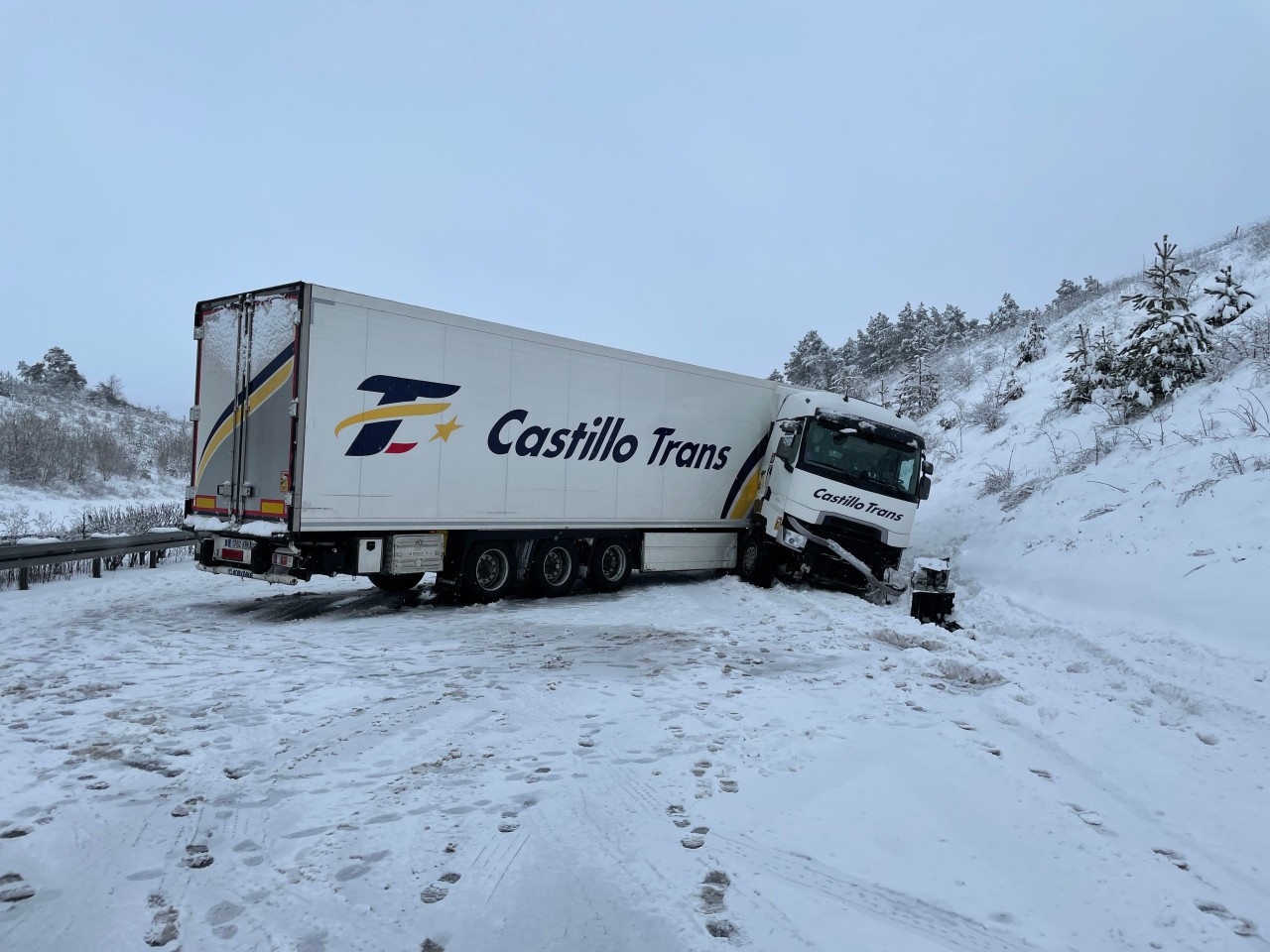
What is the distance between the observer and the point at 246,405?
9.49m

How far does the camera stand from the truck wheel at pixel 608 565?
12.7m

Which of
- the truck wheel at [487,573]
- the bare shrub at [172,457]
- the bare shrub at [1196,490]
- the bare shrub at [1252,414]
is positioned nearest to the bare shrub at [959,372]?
the bare shrub at [1252,414]

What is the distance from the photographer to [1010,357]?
30.1 meters

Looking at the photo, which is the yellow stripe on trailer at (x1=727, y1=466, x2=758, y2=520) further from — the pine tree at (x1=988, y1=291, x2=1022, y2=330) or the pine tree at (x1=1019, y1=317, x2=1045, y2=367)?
the pine tree at (x1=988, y1=291, x2=1022, y2=330)

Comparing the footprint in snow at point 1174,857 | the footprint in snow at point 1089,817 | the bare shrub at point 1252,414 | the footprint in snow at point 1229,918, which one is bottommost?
the footprint in snow at point 1229,918

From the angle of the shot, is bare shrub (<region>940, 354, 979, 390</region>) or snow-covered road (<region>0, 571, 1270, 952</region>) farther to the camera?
bare shrub (<region>940, 354, 979, 390</region>)

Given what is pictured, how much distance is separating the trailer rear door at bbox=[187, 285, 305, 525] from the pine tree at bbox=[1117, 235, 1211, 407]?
13362mm

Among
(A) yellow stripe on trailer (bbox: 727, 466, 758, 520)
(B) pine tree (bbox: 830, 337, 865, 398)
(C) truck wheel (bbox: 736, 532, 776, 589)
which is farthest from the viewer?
(B) pine tree (bbox: 830, 337, 865, 398)

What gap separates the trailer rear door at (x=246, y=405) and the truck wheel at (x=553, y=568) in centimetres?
389

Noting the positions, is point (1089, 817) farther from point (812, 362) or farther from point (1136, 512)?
point (812, 362)

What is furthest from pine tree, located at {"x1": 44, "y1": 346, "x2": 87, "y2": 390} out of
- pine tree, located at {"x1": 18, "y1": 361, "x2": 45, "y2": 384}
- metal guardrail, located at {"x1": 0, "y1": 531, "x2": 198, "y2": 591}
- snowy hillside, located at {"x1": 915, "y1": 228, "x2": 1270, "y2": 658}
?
snowy hillside, located at {"x1": 915, "y1": 228, "x2": 1270, "y2": 658}

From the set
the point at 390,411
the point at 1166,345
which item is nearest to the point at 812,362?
the point at 1166,345

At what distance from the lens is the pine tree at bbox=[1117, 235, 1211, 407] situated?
1359cm

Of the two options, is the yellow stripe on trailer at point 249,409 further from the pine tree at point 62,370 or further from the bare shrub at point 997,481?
the pine tree at point 62,370
